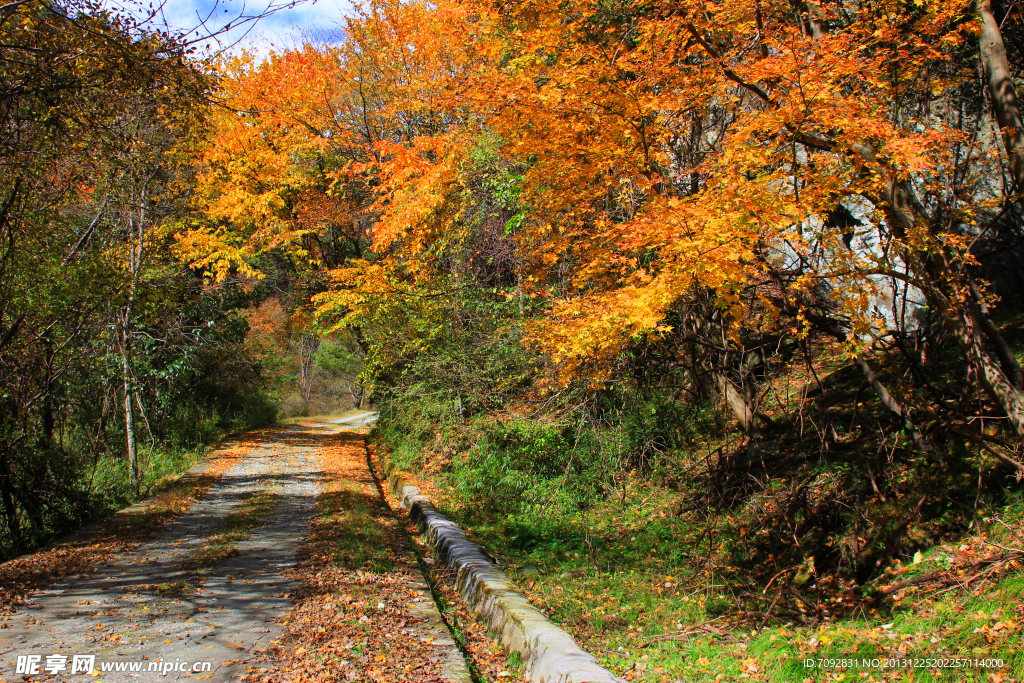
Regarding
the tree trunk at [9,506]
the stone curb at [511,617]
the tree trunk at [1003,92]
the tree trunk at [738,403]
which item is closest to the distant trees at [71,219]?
the tree trunk at [9,506]

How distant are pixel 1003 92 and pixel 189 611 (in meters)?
8.41

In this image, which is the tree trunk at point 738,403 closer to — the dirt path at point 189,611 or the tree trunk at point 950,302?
the tree trunk at point 950,302

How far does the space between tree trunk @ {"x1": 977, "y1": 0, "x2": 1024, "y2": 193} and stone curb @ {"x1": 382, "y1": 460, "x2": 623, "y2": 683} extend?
18.3 feet

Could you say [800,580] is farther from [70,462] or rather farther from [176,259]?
[176,259]

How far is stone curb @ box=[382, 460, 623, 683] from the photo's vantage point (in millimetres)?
4242

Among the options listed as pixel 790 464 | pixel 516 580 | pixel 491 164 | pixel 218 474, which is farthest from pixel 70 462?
pixel 790 464

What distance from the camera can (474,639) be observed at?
5.61 metres

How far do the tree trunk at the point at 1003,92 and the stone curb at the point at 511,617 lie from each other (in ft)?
18.3

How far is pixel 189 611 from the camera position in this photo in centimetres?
533

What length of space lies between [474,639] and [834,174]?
5495 mm

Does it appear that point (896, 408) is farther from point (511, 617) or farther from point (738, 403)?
point (511, 617)

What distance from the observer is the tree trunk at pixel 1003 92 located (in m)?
5.50

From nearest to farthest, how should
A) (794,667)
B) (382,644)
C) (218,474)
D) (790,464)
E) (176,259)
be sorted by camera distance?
(794,667)
(382,644)
(790,464)
(218,474)
(176,259)

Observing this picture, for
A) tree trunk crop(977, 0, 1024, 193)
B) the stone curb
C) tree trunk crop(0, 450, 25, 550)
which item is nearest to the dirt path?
the stone curb
